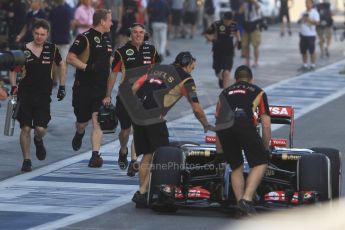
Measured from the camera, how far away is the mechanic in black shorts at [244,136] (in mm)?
12078

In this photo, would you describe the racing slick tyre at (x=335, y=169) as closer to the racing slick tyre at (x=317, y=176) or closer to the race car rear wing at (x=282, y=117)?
the racing slick tyre at (x=317, y=176)

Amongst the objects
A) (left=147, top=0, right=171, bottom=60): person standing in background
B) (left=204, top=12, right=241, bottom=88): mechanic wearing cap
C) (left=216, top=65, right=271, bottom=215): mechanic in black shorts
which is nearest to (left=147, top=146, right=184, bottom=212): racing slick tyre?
(left=216, top=65, right=271, bottom=215): mechanic in black shorts

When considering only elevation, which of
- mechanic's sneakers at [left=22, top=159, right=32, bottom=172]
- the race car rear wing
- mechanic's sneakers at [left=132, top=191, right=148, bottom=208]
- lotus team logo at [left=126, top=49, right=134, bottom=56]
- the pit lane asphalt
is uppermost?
lotus team logo at [left=126, top=49, right=134, bottom=56]

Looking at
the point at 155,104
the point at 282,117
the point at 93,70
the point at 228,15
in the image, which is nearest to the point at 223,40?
the point at 228,15

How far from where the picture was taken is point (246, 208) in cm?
1193

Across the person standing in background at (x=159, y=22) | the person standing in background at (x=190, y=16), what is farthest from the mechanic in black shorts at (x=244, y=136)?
the person standing in background at (x=190, y=16)

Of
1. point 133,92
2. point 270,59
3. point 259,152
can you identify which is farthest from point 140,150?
point 270,59

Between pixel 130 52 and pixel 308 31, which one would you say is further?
pixel 308 31

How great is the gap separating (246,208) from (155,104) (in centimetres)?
150

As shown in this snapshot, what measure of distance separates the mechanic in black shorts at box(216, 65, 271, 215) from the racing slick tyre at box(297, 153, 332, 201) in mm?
374

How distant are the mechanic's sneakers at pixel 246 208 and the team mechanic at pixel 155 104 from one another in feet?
2.84

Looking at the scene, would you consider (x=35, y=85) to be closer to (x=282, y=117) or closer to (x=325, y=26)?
(x=282, y=117)

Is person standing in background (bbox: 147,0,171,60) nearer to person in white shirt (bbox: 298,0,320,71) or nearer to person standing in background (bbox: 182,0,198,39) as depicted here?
person in white shirt (bbox: 298,0,320,71)

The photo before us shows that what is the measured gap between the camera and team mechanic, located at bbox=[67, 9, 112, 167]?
15594 millimetres
